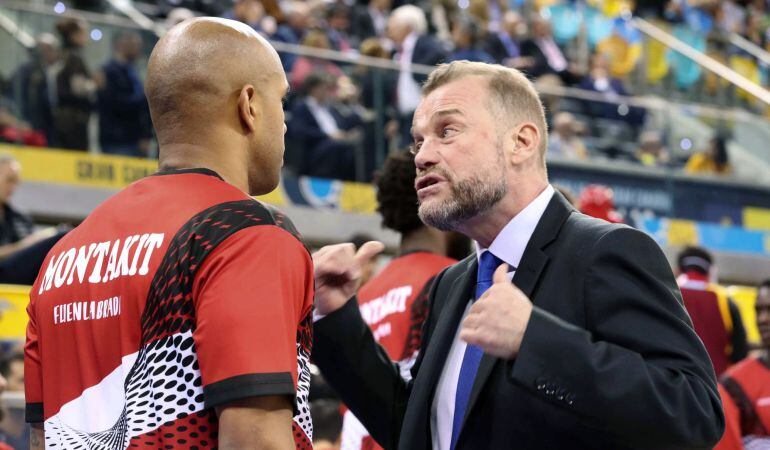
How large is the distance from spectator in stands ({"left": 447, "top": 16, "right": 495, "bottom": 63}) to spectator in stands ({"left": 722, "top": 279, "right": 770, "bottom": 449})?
25.0 ft

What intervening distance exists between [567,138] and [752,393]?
6.62 m

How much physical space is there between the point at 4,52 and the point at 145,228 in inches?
295

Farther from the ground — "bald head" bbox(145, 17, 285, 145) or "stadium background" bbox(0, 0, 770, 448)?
"bald head" bbox(145, 17, 285, 145)

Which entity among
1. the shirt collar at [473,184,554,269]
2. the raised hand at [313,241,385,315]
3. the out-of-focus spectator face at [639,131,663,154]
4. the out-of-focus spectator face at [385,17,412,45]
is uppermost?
the shirt collar at [473,184,554,269]

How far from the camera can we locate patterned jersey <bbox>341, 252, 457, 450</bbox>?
4684mm

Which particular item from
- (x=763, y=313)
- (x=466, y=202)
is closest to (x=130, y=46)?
(x=763, y=313)

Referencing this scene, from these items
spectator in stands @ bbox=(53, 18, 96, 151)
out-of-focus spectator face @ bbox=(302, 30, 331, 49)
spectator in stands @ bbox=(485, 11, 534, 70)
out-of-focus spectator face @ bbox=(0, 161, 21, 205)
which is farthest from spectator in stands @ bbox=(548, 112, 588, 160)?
out-of-focus spectator face @ bbox=(0, 161, 21, 205)

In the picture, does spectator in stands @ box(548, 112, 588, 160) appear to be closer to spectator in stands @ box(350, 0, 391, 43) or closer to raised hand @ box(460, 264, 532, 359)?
spectator in stands @ box(350, 0, 391, 43)

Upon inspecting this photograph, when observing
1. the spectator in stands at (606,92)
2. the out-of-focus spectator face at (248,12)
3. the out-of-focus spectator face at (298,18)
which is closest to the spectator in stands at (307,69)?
the out-of-focus spectator face at (248,12)

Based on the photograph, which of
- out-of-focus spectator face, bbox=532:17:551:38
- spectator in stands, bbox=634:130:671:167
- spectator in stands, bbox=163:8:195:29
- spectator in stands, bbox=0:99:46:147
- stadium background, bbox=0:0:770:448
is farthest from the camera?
out-of-focus spectator face, bbox=532:17:551:38

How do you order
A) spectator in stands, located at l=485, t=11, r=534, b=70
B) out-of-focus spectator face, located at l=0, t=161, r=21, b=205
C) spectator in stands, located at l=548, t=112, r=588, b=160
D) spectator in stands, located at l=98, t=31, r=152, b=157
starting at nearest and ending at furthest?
out-of-focus spectator face, located at l=0, t=161, r=21, b=205 → spectator in stands, located at l=98, t=31, r=152, b=157 → spectator in stands, located at l=548, t=112, r=588, b=160 → spectator in stands, located at l=485, t=11, r=534, b=70

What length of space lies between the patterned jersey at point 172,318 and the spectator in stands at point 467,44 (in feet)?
34.9

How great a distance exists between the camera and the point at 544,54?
1574 centimetres

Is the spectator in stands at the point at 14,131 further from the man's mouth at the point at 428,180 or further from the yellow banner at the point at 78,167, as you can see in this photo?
the man's mouth at the point at 428,180
